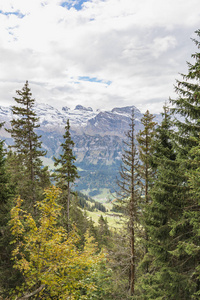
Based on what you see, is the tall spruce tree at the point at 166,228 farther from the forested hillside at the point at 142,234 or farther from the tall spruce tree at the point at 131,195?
the tall spruce tree at the point at 131,195

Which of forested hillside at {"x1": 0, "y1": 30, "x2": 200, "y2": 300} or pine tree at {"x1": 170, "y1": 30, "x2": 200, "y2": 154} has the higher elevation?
pine tree at {"x1": 170, "y1": 30, "x2": 200, "y2": 154}

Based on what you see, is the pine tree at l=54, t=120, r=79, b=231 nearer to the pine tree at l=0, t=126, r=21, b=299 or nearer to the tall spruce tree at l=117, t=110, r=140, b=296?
the pine tree at l=0, t=126, r=21, b=299

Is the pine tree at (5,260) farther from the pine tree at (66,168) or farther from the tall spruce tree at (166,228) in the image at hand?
the pine tree at (66,168)

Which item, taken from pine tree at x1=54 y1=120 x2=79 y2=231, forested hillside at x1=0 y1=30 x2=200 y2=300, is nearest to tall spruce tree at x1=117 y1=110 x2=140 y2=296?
forested hillside at x1=0 y1=30 x2=200 y2=300

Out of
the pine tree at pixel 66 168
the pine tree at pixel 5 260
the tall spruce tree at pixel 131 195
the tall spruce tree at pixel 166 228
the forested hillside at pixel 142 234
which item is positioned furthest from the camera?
the pine tree at pixel 66 168

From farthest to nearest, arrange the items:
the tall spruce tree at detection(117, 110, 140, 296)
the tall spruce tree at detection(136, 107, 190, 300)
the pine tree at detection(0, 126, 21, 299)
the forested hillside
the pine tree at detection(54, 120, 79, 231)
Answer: the pine tree at detection(54, 120, 79, 231) → the tall spruce tree at detection(117, 110, 140, 296) → the pine tree at detection(0, 126, 21, 299) → the tall spruce tree at detection(136, 107, 190, 300) → the forested hillside

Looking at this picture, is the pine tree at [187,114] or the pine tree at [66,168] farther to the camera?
the pine tree at [66,168]

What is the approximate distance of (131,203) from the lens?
46.6 feet

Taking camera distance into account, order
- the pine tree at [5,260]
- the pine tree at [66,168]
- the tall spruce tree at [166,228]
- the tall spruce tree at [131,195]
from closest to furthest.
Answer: the tall spruce tree at [166,228] < the pine tree at [5,260] < the tall spruce tree at [131,195] < the pine tree at [66,168]

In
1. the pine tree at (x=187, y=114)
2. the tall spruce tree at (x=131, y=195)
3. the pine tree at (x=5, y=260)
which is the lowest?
the pine tree at (x=5, y=260)

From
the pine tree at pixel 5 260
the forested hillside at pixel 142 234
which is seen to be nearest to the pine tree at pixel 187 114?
the forested hillside at pixel 142 234

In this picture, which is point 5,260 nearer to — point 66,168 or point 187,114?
point 66,168

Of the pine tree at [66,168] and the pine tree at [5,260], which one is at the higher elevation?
the pine tree at [66,168]

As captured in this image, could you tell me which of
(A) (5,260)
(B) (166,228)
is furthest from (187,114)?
(A) (5,260)
